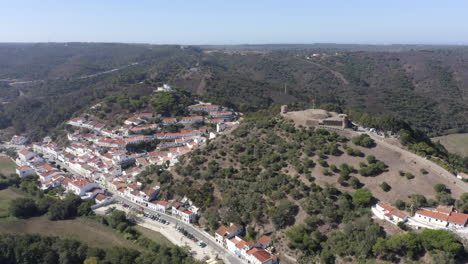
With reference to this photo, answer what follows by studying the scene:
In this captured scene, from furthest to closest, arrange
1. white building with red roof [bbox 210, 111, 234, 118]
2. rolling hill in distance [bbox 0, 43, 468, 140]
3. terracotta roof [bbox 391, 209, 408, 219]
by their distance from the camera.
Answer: rolling hill in distance [bbox 0, 43, 468, 140] → white building with red roof [bbox 210, 111, 234, 118] → terracotta roof [bbox 391, 209, 408, 219]

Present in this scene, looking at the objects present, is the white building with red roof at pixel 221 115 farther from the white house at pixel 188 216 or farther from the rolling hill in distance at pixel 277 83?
the white house at pixel 188 216

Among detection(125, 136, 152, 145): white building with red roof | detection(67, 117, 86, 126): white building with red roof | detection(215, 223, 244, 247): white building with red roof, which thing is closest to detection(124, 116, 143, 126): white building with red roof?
detection(125, 136, 152, 145): white building with red roof

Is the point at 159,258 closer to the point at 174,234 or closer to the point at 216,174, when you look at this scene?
the point at 174,234

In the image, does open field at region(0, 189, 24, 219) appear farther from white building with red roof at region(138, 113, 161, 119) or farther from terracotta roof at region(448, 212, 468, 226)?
terracotta roof at region(448, 212, 468, 226)

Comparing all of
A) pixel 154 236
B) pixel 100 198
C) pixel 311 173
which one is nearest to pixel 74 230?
pixel 100 198

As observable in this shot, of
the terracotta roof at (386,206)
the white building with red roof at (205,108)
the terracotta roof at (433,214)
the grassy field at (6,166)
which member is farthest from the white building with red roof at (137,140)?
the terracotta roof at (433,214)

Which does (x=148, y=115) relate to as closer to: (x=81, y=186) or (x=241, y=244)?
(x=81, y=186)

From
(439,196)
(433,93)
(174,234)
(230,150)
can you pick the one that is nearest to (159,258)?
(174,234)
